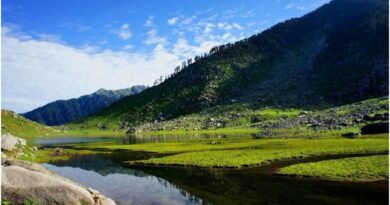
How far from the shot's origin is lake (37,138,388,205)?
129 feet

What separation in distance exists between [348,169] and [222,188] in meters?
17.2

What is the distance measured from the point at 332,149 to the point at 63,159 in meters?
58.0

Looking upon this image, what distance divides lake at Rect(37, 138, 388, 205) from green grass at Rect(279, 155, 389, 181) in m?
2.61

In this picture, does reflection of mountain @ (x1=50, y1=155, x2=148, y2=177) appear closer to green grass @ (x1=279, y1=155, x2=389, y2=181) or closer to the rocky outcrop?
green grass @ (x1=279, y1=155, x2=389, y2=181)

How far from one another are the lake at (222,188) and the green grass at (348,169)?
2.61 m

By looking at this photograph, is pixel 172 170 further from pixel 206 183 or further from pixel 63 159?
pixel 63 159

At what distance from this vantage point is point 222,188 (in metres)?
46.8

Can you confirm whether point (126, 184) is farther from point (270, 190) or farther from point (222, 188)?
point (270, 190)

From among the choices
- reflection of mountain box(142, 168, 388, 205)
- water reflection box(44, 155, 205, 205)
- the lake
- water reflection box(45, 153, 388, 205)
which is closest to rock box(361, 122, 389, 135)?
the lake

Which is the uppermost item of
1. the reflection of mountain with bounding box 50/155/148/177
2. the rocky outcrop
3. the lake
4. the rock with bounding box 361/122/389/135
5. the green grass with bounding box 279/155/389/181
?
the rock with bounding box 361/122/389/135

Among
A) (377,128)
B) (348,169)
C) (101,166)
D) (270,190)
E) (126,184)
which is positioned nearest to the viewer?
(270,190)

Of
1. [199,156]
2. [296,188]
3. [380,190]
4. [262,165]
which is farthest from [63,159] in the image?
[380,190]

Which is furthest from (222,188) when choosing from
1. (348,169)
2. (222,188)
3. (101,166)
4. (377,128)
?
(377,128)

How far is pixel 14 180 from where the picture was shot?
31703 millimetres
